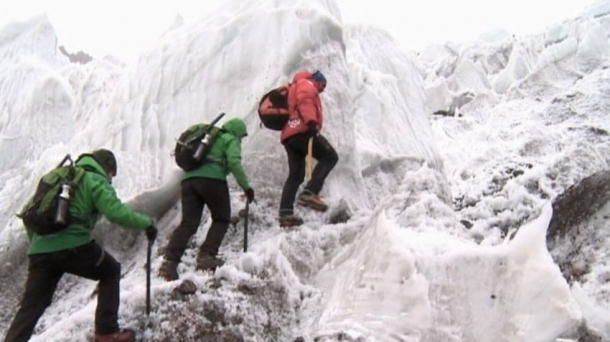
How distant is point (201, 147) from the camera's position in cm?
602

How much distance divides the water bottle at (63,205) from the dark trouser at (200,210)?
137cm

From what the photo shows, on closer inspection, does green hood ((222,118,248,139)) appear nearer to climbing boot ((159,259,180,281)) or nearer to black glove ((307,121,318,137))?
black glove ((307,121,318,137))

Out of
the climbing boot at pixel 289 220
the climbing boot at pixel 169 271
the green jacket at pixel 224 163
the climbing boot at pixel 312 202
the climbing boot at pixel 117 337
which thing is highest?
the green jacket at pixel 224 163

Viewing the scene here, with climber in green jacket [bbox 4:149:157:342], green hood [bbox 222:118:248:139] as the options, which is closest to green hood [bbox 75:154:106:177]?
climber in green jacket [bbox 4:149:157:342]

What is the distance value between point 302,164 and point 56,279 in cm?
298

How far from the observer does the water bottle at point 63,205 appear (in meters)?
4.64

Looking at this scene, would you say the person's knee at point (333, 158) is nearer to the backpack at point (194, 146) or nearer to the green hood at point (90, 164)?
the backpack at point (194, 146)

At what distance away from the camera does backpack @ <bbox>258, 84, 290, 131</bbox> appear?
7.00 meters

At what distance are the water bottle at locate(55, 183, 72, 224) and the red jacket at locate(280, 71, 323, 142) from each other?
2770 millimetres

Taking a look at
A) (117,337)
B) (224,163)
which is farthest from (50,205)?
(224,163)

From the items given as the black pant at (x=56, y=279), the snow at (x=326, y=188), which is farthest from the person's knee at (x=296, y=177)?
the black pant at (x=56, y=279)

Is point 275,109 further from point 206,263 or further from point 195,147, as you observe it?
point 206,263

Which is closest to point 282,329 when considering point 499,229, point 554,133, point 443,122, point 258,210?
point 258,210

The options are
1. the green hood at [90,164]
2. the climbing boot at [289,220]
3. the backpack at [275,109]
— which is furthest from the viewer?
the backpack at [275,109]
